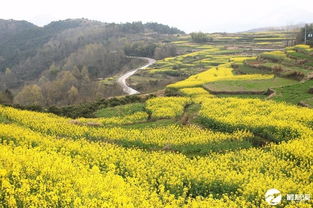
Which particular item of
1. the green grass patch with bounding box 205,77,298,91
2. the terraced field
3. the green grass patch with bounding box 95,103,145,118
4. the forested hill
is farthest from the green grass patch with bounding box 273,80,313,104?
the forested hill

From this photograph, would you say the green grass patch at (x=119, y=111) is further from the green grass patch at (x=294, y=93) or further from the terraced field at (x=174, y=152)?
the green grass patch at (x=294, y=93)

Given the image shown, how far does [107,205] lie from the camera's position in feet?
26.9

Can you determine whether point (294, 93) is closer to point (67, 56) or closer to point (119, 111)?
point (119, 111)

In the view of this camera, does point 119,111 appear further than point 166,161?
Yes

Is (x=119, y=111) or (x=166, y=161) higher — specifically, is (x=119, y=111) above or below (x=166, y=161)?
below

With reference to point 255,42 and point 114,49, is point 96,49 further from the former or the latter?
point 255,42

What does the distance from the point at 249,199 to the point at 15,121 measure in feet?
55.8

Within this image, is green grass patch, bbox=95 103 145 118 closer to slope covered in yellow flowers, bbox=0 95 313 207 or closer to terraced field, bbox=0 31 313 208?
terraced field, bbox=0 31 313 208

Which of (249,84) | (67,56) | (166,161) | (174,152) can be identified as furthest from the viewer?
(67,56)

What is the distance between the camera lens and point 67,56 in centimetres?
13938

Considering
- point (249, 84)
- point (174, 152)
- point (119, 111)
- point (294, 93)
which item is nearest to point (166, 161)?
point (174, 152)

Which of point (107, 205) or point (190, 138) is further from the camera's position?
point (190, 138)

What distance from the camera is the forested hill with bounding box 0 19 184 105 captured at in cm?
9010

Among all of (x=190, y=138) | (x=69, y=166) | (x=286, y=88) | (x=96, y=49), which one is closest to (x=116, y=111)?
(x=190, y=138)
